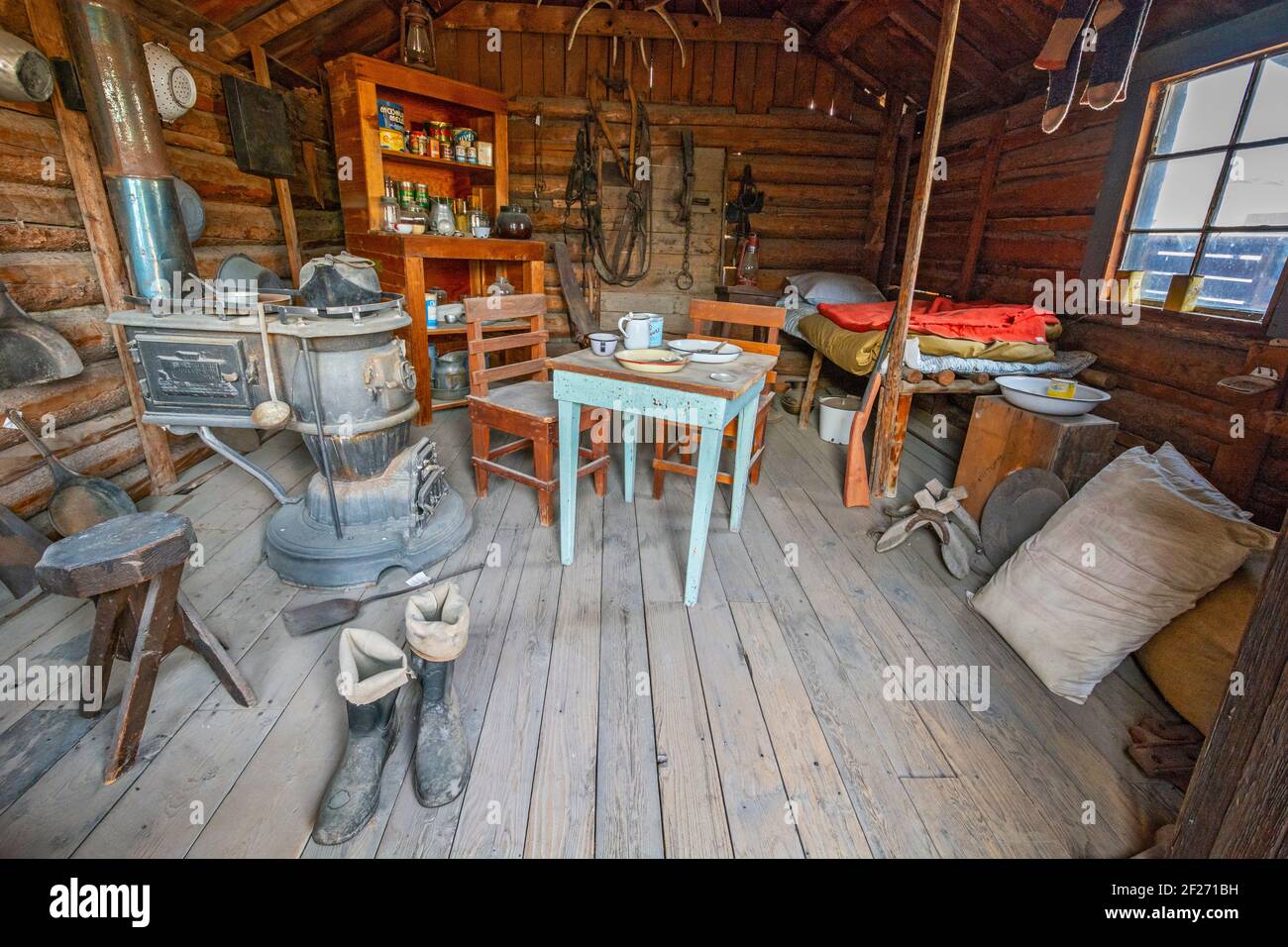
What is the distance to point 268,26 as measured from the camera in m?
3.11

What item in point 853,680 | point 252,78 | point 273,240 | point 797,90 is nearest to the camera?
point 853,680

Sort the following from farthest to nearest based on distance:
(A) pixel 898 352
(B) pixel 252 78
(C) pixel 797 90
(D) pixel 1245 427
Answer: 1. (C) pixel 797 90
2. (B) pixel 252 78
3. (A) pixel 898 352
4. (D) pixel 1245 427

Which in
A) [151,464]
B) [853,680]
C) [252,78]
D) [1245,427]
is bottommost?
[853,680]

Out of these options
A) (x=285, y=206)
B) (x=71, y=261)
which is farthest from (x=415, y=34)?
(x=71, y=261)

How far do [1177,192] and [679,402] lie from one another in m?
2.71

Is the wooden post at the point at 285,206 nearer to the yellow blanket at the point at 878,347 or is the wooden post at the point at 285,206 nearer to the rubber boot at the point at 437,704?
the rubber boot at the point at 437,704

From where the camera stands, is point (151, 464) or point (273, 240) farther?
point (273, 240)

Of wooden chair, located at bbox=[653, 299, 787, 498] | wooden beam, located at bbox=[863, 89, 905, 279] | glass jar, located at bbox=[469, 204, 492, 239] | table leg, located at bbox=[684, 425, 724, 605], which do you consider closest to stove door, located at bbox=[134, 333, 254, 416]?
table leg, located at bbox=[684, 425, 724, 605]

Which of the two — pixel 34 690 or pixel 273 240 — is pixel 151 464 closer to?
pixel 34 690

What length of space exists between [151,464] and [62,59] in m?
1.57

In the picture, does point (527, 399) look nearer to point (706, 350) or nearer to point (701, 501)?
point (706, 350)
